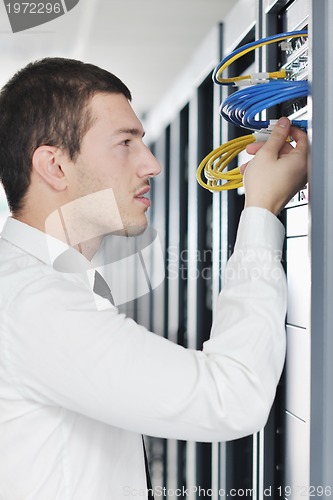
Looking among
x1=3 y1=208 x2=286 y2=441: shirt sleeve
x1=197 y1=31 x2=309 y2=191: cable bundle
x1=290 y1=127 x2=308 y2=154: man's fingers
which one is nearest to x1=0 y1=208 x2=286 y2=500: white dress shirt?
x1=3 y1=208 x2=286 y2=441: shirt sleeve

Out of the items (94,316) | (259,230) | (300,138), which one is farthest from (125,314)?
(300,138)

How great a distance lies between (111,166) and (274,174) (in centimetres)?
29

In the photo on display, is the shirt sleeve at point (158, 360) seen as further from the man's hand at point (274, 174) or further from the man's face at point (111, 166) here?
the man's face at point (111, 166)

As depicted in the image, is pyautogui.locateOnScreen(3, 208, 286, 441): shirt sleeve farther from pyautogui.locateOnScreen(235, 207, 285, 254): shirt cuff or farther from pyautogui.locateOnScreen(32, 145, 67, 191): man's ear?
pyautogui.locateOnScreen(32, 145, 67, 191): man's ear

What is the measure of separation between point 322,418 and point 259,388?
0.14m

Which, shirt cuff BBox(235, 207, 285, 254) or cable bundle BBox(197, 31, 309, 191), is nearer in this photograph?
shirt cuff BBox(235, 207, 285, 254)

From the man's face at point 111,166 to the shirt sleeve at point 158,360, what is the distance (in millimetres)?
210

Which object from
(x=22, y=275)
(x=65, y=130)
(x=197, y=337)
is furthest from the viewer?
(x=197, y=337)

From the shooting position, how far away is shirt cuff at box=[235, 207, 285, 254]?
97 centimetres

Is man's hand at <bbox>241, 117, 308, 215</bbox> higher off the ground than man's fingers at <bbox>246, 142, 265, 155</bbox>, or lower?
lower

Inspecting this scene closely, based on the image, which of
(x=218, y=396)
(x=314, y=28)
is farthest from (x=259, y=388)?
(x=314, y=28)

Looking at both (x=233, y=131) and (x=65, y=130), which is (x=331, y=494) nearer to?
(x=65, y=130)

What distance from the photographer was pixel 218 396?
88 cm

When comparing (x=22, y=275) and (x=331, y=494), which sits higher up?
(x=22, y=275)
